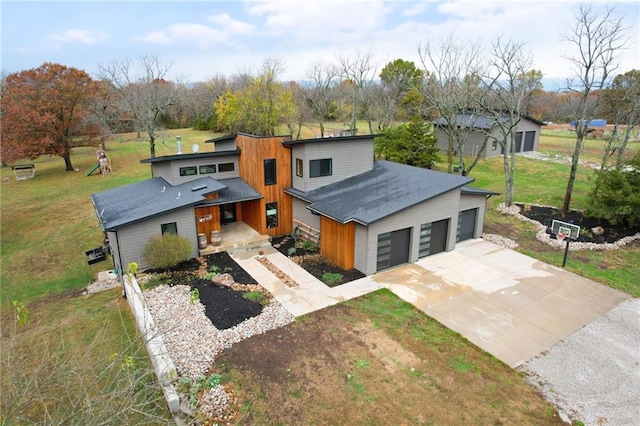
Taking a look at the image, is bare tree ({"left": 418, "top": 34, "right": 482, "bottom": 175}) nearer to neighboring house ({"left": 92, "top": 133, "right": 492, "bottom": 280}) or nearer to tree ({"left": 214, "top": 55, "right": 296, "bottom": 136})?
neighboring house ({"left": 92, "top": 133, "right": 492, "bottom": 280})

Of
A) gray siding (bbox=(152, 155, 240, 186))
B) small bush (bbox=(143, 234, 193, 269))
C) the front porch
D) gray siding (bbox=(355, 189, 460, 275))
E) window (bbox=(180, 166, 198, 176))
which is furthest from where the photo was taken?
window (bbox=(180, 166, 198, 176))

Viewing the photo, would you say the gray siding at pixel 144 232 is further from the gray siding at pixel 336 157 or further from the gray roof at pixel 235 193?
the gray siding at pixel 336 157

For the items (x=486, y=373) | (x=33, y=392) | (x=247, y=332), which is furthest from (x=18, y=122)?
(x=486, y=373)

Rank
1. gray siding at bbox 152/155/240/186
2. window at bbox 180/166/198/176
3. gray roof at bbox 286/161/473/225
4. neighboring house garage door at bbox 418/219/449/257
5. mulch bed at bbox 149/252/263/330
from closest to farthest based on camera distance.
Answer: mulch bed at bbox 149/252/263/330
gray roof at bbox 286/161/473/225
neighboring house garage door at bbox 418/219/449/257
gray siding at bbox 152/155/240/186
window at bbox 180/166/198/176

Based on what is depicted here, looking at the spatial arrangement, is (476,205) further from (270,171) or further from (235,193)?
(235,193)

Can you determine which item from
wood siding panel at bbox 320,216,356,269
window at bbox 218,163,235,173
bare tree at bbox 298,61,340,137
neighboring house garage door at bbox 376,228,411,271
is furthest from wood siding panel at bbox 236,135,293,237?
bare tree at bbox 298,61,340,137

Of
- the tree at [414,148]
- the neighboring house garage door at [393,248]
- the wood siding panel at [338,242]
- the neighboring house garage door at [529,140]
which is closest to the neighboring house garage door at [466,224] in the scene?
the neighboring house garage door at [393,248]
